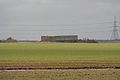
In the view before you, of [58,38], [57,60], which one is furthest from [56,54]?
[58,38]

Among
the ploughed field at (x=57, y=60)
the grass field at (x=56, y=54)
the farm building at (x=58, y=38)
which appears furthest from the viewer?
the farm building at (x=58, y=38)

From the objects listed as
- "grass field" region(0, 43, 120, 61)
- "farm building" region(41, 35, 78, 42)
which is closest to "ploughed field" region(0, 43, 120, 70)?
"grass field" region(0, 43, 120, 61)

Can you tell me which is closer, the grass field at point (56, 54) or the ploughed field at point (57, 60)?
the ploughed field at point (57, 60)

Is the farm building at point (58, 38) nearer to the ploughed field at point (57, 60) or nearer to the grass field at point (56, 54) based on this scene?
the grass field at point (56, 54)

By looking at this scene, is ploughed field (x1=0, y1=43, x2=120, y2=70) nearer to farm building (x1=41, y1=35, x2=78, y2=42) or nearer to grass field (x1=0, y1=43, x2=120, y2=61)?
grass field (x1=0, y1=43, x2=120, y2=61)

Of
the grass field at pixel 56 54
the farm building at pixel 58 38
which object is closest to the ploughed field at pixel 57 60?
the grass field at pixel 56 54

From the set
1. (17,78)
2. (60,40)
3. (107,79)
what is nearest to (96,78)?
(107,79)

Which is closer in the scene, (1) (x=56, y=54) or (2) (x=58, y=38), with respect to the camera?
(1) (x=56, y=54)

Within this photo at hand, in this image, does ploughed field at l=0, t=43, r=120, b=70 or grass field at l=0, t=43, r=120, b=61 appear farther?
grass field at l=0, t=43, r=120, b=61

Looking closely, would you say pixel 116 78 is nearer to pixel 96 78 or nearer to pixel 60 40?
pixel 96 78

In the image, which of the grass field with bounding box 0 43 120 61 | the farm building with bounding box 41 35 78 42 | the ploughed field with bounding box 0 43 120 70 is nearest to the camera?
the ploughed field with bounding box 0 43 120 70

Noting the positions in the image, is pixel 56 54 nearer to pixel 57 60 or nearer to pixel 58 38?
pixel 57 60

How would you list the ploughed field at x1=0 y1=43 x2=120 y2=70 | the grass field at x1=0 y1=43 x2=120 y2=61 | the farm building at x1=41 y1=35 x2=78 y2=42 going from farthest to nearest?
the farm building at x1=41 y1=35 x2=78 y2=42
the grass field at x1=0 y1=43 x2=120 y2=61
the ploughed field at x1=0 y1=43 x2=120 y2=70

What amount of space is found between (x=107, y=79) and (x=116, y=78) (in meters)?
0.70
